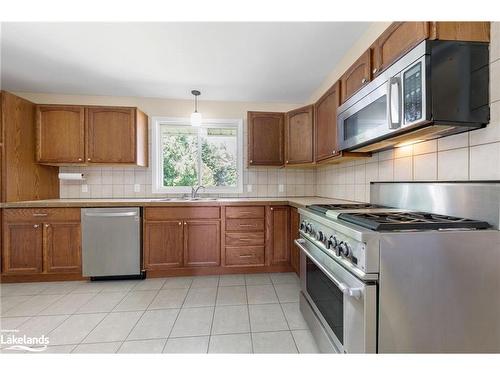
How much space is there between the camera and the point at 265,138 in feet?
9.61

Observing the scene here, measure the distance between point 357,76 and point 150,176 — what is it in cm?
270

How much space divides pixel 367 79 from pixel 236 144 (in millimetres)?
2007

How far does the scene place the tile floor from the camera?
1459 millimetres

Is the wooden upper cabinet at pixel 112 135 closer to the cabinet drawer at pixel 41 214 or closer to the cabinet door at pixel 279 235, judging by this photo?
the cabinet drawer at pixel 41 214

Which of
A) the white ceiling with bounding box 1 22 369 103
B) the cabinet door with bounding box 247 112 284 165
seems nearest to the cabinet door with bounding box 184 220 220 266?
the cabinet door with bounding box 247 112 284 165

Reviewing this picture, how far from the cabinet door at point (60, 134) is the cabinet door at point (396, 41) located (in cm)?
310

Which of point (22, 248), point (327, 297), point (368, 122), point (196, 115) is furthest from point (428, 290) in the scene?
point (22, 248)

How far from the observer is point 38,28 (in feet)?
5.76

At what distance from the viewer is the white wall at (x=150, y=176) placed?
9.82 ft

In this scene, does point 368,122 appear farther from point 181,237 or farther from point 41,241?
point 41,241

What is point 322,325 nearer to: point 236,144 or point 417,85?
point 417,85

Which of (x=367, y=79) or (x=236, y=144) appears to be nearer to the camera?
(x=367, y=79)

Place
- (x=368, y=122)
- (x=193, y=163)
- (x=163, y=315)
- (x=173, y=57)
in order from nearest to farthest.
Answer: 1. (x=368, y=122)
2. (x=163, y=315)
3. (x=173, y=57)
4. (x=193, y=163)
